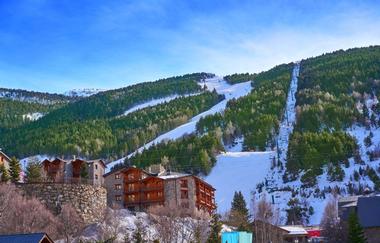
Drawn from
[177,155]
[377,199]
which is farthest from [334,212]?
[177,155]

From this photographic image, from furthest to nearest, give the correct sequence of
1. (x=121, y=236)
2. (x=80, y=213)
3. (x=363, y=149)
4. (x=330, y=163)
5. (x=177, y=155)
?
(x=177, y=155) < (x=363, y=149) < (x=330, y=163) < (x=80, y=213) < (x=121, y=236)

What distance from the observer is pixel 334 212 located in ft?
308

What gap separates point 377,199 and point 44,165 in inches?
2168

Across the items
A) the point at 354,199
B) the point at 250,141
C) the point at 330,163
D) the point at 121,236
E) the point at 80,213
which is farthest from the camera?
the point at 250,141

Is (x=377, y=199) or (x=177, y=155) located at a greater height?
(x=177, y=155)

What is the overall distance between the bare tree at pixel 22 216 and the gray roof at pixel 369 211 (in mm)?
33658

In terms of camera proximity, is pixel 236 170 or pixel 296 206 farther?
pixel 236 170

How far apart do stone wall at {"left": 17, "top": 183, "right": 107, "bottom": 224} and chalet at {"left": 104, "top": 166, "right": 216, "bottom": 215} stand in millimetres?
17849

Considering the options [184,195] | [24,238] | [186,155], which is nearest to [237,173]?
[186,155]

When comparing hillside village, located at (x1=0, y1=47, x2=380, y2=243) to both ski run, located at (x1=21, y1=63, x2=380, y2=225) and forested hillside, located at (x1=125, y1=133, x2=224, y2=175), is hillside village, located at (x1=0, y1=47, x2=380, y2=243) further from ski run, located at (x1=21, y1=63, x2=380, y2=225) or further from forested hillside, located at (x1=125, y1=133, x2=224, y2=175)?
forested hillside, located at (x1=125, y1=133, x2=224, y2=175)

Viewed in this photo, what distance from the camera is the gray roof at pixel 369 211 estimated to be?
69.1m

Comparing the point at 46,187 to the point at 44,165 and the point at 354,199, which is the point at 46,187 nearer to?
the point at 44,165

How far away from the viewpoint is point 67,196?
71.6 meters

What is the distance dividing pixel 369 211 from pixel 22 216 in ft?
125
